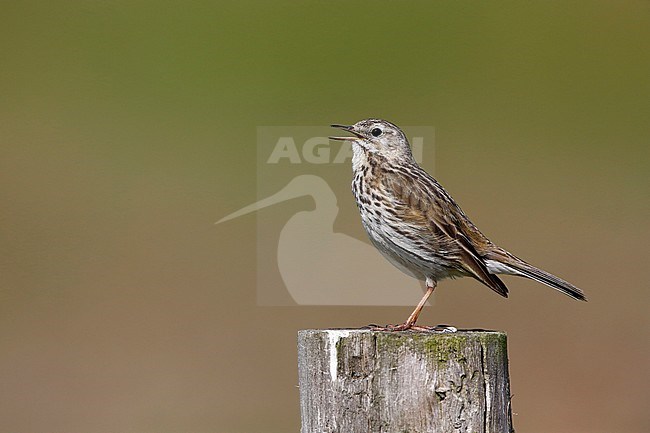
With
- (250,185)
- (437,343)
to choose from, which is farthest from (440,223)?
(250,185)

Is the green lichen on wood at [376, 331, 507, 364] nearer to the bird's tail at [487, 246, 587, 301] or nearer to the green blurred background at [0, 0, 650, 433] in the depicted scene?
the bird's tail at [487, 246, 587, 301]

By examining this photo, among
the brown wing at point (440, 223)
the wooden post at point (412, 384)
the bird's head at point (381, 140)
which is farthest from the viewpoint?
the bird's head at point (381, 140)

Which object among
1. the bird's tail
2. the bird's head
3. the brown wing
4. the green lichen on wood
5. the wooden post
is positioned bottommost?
the wooden post

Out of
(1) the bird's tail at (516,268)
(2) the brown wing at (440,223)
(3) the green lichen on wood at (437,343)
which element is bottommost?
(3) the green lichen on wood at (437,343)

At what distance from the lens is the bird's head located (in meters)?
7.60

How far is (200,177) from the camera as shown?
60.8 feet

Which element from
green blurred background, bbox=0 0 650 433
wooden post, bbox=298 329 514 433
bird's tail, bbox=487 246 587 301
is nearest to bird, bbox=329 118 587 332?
bird's tail, bbox=487 246 587 301

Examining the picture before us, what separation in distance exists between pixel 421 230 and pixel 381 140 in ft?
2.84

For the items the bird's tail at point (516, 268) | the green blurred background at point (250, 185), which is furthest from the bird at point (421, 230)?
the green blurred background at point (250, 185)

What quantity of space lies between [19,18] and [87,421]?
13.7 meters

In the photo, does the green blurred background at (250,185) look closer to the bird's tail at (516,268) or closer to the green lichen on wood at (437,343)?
the bird's tail at (516,268)

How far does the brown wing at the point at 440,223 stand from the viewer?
6.92 meters

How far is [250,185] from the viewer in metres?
18.2

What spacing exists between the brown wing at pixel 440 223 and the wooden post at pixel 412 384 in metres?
1.88
